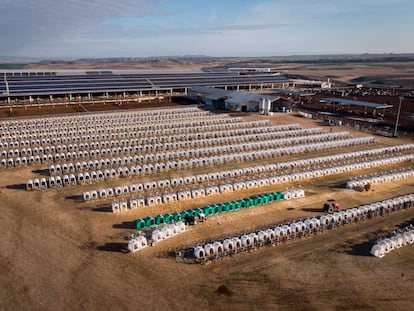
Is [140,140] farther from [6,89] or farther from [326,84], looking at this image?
[326,84]

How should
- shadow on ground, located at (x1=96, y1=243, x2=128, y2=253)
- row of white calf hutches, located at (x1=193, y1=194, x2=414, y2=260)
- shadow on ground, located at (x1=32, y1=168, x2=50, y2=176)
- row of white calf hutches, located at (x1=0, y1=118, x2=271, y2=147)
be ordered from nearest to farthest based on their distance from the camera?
row of white calf hutches, located at (x1=193, y1=194, x2=414, y2=260) → shadow on ground, located at (x1=96, y1=243, x2=128, y2=253) → shadow on ground, located at (x1=32, y1=168, x2=50, y2=176) → row of white calf hutches, located at (x1=0, y1=118, x2=271, y2=147)

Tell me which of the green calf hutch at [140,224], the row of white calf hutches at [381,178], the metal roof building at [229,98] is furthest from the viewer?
the metal roof building at [229,98]

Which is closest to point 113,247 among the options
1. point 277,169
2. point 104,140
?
point 277,169

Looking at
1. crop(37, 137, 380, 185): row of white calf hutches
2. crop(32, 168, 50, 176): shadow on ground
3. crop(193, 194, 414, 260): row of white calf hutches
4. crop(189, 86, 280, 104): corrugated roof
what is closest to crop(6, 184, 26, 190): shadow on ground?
crop(32, 168, 50, 176): shadow on ground

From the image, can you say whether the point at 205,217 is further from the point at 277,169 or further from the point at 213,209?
the point at 277,169

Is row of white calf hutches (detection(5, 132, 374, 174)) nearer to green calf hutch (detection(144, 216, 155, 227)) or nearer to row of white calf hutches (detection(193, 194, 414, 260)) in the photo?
green calf hutch (detection(144, 216, 155, 227))

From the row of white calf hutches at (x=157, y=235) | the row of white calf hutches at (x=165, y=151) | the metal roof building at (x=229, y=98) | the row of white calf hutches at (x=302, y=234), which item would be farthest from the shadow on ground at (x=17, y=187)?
the metal roof building at (x=229, y=98)

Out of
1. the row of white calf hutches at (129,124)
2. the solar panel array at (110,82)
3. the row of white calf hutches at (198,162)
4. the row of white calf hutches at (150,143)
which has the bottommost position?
the row of white calf hutches at (198,162)

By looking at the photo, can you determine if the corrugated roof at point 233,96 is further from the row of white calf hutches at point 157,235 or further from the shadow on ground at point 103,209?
the row of white calf hutches at point 157,235
